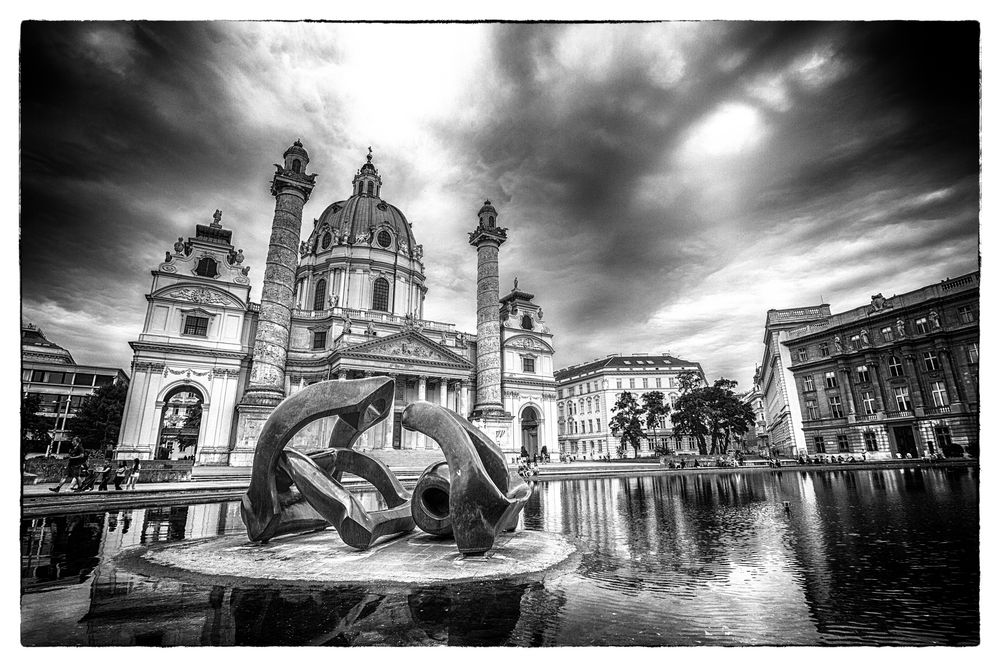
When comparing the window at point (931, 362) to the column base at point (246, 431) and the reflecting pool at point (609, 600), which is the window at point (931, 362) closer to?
the reflecting pool at point (609, 600)

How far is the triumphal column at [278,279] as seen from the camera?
31391 millimetres

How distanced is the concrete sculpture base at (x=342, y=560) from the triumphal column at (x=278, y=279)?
1002 inches

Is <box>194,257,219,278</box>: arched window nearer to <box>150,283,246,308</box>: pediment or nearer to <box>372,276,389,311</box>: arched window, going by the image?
<box>150,283,246,308</box>: pediment

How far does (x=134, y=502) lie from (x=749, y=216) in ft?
59.7

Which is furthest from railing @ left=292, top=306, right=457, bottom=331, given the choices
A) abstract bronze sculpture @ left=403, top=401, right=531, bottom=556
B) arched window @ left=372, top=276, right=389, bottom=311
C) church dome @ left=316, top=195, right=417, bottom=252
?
abstract bronze sculpture @ left=403, top=401, right=531, bottom=556

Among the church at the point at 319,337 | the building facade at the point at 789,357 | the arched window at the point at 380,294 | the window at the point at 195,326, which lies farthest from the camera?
the arched window at the point at 380,294

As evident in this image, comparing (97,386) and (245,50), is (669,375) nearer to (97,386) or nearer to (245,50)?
(97,386)

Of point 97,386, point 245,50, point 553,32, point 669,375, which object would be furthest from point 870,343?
point 97,386

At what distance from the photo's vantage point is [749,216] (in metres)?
8.35

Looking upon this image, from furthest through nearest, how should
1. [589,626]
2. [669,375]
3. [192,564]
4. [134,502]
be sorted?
[669,375] < [134,502] < [192,564] < [589,626]

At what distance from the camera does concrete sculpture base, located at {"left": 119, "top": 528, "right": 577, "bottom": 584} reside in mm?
5703

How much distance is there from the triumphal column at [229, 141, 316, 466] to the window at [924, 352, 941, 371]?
39.9 m

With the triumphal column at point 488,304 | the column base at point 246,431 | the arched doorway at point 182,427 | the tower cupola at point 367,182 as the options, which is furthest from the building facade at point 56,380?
the tower cupola at point 367,182

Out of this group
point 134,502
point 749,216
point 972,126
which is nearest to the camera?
point 972,126
